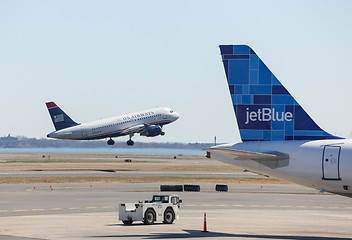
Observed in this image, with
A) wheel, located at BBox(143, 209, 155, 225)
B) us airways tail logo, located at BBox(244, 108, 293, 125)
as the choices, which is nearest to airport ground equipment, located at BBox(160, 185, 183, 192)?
wheel, located at BBox(143, 209, 155, 225)

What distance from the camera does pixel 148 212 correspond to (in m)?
44.9

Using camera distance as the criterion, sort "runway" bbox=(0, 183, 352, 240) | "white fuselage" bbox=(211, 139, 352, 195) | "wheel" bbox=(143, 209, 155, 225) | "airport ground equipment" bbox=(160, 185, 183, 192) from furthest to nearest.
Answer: "airport ground equipment" bbox=(160, 185, 183, 192) → "wheel" bbox=(143, 209, 155, 225) → "runway" bbox=(0, 183, 352, 240) → "white fuselage" bbox=(211, 139, 352, 195)

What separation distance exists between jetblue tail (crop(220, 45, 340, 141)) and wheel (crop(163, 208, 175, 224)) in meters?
9.19

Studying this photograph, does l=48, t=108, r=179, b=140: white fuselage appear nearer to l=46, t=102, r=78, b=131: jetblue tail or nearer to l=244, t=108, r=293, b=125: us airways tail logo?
l=46, t=102, r=78, b=131: jetblue tail

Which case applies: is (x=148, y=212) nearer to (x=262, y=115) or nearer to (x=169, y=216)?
(x=169, y=216)

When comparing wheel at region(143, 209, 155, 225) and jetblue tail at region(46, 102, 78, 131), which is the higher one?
jetblue tail at region(46, 102, 78, 131)

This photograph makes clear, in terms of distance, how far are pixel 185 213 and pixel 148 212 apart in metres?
8.84

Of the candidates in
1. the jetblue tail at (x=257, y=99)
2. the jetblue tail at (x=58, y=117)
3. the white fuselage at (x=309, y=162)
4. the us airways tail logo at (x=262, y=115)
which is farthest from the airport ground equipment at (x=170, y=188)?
the jetblue tail at (x=58, y=117)

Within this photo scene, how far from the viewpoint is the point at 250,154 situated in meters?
36.9

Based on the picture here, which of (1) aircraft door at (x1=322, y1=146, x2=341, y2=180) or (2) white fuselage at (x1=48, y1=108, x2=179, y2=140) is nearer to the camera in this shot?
(1) aircraft door at (x1=322, y1=146, x2=341, y2=180)

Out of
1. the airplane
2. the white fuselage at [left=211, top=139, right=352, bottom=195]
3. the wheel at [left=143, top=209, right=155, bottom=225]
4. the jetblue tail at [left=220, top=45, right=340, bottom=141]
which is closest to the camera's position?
the white fuselage at [left=211, top=139, right=352, bottom=195]

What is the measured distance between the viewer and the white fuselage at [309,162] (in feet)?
118

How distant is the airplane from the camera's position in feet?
122

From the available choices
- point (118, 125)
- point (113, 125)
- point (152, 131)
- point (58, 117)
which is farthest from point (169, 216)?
point (118, 125)
